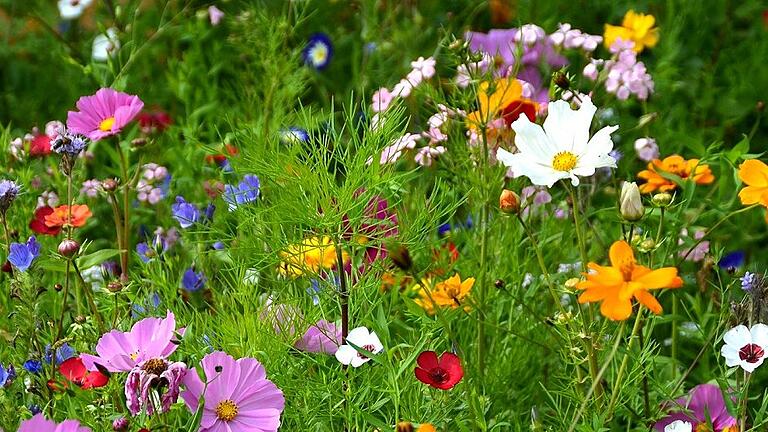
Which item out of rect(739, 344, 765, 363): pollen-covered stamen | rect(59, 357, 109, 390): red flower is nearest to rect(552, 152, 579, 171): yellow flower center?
rect(739, 344, 765, 363): pollen-covered stamen

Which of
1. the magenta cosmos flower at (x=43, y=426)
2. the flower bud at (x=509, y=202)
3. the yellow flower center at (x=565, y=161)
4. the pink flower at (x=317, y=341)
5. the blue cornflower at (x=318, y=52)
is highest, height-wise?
the yellow flower center at (x=565, y=161)

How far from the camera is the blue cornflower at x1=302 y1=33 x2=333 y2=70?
203 cm

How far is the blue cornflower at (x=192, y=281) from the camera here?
126cm

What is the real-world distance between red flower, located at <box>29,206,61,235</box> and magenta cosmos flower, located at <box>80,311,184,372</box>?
0.32 m

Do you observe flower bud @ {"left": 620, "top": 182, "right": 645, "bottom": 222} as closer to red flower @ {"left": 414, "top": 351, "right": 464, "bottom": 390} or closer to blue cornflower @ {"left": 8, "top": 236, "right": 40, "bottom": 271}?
red flower @ {"left": 414, "top": 351, "right": 464, "bottom": 390}

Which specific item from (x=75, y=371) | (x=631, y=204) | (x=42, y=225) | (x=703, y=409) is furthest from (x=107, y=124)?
(x=703, y=409)

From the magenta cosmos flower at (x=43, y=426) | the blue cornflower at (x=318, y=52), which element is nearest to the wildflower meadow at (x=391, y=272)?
the magenta cosmos flower at (x=43, y=426)

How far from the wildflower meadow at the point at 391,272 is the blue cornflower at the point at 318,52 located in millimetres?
336

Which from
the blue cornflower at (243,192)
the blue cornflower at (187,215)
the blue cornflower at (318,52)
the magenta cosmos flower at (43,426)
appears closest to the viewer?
the magenta cosmos flower at (43,426)

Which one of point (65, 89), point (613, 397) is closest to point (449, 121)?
point (613, 397)

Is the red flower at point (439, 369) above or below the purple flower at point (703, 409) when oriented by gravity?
above

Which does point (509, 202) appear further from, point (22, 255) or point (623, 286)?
point (22, 255)

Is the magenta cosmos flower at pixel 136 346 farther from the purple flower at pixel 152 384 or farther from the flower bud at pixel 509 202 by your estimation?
the flower bud at pixel 509 202

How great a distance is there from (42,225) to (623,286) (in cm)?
69
